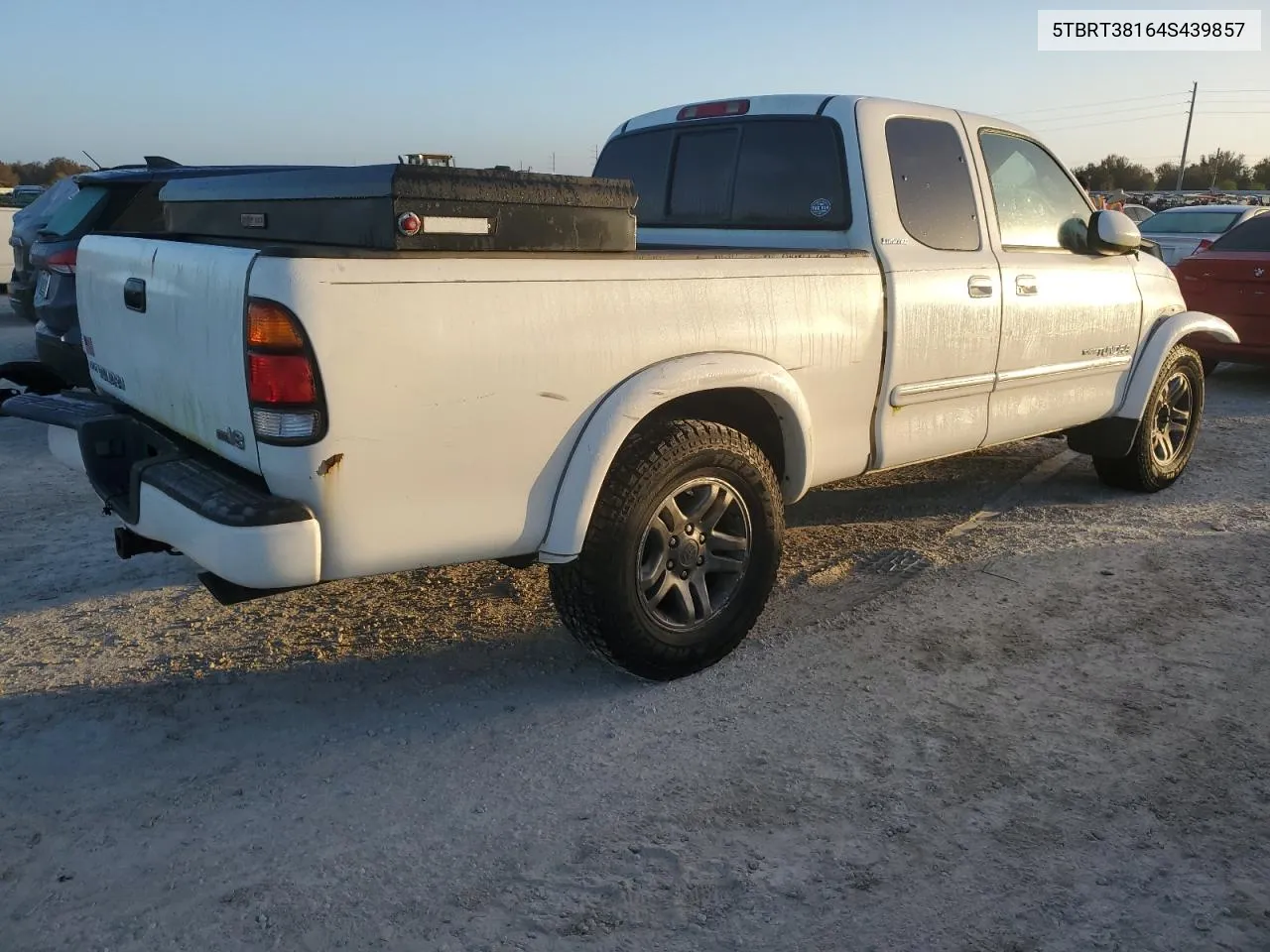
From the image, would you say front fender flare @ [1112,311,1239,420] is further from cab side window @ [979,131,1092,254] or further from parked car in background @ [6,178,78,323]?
parked car in background @ [6,178,78,323]

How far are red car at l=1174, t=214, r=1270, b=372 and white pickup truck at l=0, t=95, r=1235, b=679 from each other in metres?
4.56

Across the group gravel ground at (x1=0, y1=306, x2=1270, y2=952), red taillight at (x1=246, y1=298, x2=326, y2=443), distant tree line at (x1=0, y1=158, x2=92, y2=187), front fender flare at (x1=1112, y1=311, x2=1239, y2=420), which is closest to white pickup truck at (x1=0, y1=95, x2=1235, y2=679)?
red taillight at (x1=246, y1=298, x2=326, y2=443)

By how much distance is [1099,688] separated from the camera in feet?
11.7

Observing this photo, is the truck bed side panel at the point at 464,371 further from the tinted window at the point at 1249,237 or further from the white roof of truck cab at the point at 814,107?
the tinted window at the point at 1249,237

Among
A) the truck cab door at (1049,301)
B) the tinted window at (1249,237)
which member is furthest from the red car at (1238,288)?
the truck cab door at (1049,301)

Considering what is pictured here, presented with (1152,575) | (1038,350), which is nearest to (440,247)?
(1038,350)

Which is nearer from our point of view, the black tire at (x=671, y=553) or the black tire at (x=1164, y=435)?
the black tire at (x=671, y=553)

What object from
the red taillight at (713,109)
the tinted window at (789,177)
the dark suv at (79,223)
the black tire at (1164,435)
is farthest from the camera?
the dark suv at (79,223)

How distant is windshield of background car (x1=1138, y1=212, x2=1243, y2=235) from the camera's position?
1346 centimetres

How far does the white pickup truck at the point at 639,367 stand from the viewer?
8.75 feet

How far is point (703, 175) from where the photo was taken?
4.79 meters

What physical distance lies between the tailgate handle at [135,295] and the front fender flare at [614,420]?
1.42 m

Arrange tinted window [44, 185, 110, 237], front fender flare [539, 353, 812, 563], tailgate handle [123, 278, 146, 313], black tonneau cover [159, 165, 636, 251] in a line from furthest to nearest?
tinted window [44, 185, 110, 237] < tailgate handle [123, 278, 146, 313] < front fender flare [539, 353, 812, 563] < black tonneau cover [159, 165, 636, 251]

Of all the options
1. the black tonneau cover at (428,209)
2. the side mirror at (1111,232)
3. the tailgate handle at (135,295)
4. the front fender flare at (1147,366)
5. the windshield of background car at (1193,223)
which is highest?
the black tonneau cover at (428,209)
